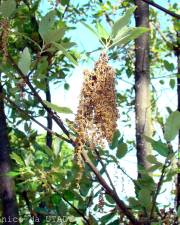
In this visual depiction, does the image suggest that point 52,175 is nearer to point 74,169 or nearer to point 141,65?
point 74,169

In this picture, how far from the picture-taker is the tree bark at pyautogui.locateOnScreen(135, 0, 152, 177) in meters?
2.21

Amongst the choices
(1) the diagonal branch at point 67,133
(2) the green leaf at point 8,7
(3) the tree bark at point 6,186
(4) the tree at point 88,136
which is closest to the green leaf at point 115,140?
(4) the tree at point 88,136

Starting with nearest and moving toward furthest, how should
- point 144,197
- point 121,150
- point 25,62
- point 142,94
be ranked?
1. point 25,62
2. point 144,197
3. point 121,150
4. point 142,94

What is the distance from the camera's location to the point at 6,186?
8.48ft

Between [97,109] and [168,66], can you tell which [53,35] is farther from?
[168,66]

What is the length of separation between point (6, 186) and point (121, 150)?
113cm

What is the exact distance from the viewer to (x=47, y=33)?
1246 mm

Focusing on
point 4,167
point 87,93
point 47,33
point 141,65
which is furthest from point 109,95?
point 4,167

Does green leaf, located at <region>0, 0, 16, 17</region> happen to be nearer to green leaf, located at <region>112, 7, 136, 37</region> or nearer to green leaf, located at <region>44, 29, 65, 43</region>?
green leaf, located at <region>44, 29, 65, 43</region>

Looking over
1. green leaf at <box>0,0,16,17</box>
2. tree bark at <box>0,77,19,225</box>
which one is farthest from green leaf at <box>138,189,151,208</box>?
tree bark at <box>0,77,19,225</box>

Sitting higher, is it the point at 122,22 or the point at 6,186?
the point at 122,22

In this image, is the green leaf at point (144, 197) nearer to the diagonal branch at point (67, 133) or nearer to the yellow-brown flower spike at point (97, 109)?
the diagonal branch at point (67, 133)

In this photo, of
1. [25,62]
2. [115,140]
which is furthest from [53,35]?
[115,140]

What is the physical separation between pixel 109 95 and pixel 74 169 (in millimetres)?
596
